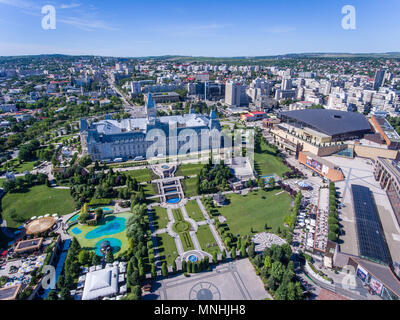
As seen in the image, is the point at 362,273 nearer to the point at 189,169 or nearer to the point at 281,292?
the point at 281,292

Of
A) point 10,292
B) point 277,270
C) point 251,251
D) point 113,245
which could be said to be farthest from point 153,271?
point 10,292

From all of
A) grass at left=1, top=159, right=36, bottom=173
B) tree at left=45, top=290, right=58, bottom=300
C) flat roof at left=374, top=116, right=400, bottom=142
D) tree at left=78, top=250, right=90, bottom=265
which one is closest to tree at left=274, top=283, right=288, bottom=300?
tree at left=78, top=250, right=90, bottom=265

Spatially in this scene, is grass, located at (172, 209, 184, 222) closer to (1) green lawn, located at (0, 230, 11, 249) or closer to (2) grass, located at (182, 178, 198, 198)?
(2) grass, located at (182, 178, 198, 198)

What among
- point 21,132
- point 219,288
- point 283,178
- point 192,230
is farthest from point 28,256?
point 21,132

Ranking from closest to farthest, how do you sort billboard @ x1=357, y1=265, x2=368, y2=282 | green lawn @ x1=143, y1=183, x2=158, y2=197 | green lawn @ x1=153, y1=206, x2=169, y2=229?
billboard @ x1=357, y1=265, x2=368, y2=282 < green lawn @ x1=153, y1=206, x2=169, y2=229 < green lawn @ x1=143, y1=183, x2=158, y2=197

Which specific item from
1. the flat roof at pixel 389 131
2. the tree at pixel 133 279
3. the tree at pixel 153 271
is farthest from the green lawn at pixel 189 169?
the flat roof at pixel 389 131

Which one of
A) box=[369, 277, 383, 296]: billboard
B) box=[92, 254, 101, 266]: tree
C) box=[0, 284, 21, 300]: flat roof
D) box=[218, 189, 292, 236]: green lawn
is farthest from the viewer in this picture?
box=[218, 189, 292, 236]: green lawn
